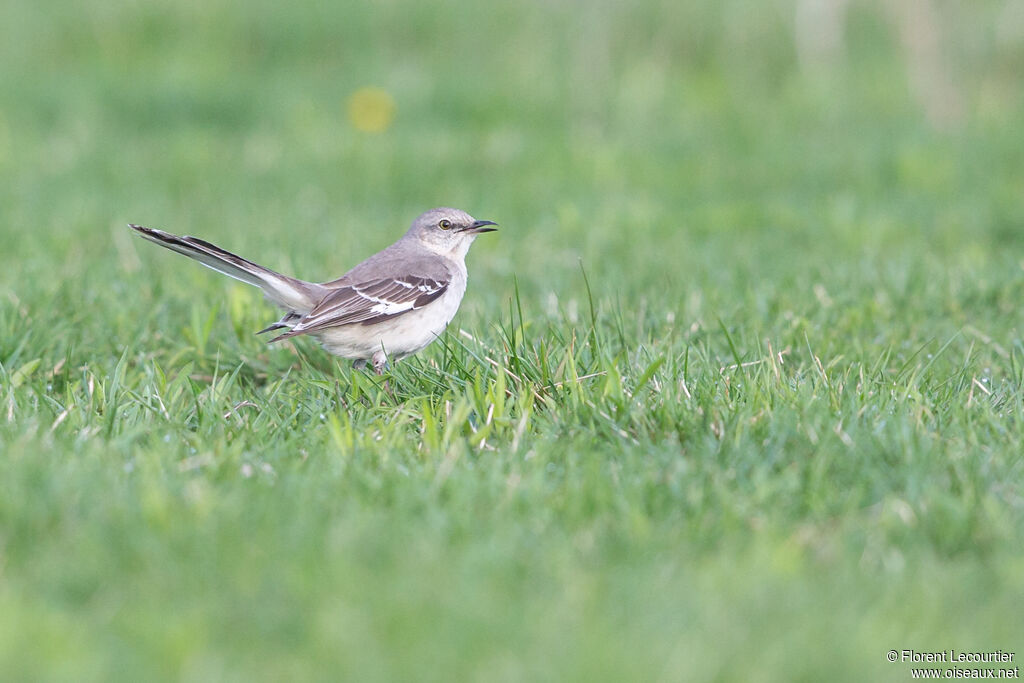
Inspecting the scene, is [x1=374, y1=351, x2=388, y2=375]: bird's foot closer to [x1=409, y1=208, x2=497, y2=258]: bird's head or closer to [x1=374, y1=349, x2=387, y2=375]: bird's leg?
[x1=374, y1=349, x2=387, y2=375]: bird's leg

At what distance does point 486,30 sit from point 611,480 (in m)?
11.4

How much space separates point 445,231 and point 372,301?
3.24ft

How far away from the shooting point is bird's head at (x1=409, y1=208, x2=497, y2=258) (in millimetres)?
6398

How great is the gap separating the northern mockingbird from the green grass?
228 millimetres

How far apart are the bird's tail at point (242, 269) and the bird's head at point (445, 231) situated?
94 centimetres

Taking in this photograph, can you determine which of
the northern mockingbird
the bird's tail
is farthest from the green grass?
the bird's tail

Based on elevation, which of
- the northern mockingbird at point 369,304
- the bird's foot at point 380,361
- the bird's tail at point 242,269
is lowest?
the bird's foot at point 380,361

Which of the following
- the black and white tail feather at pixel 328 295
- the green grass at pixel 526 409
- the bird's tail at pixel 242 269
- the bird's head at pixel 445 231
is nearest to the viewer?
the green grass at pixel 526 409

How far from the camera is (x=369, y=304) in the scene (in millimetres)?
5555

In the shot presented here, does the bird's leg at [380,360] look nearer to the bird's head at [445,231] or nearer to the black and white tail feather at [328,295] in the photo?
the black and white tail feather at [328,295]

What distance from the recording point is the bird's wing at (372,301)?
540cm

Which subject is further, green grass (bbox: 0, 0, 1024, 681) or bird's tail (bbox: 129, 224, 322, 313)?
bird's tail (bbox: 129, 224, 322, 313)

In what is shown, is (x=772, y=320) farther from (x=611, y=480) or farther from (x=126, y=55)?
(x=126, y=55)

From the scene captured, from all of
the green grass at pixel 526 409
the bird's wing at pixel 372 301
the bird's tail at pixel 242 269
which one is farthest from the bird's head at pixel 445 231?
the bird's tail at pixel 242 269
